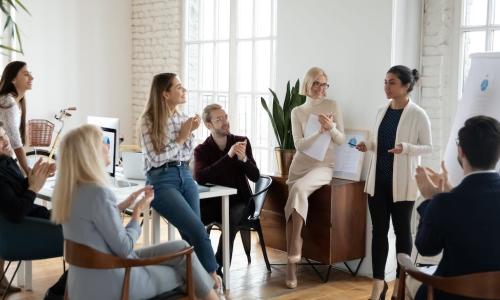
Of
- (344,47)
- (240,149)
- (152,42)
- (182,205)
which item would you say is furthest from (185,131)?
(152,42)

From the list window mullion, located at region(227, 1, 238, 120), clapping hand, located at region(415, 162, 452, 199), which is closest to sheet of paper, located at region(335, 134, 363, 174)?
window mullion, located at region(227, 1, 238, 120)

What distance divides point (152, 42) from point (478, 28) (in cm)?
422

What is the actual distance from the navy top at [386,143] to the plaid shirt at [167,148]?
4.23 feet

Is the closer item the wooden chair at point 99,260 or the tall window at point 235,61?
the wooden chair at point 99,260

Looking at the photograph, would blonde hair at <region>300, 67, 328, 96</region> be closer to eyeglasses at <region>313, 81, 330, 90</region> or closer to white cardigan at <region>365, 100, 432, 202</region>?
eyeglasses at <region>313, 81, 330, 90</region>

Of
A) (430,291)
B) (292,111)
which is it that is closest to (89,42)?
(292,111)

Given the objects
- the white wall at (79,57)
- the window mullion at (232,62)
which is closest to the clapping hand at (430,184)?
the window mullion at (232,62)

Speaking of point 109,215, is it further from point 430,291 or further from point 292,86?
point 292,86

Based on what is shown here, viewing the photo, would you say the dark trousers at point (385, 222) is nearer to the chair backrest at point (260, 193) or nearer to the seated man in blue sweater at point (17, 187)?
the chair backrest at point (260, 193)

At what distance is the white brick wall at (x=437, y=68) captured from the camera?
4812 millimetres

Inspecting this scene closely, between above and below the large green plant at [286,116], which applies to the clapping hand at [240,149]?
below

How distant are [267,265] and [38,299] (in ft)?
5.66

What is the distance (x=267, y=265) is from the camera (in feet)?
16.6

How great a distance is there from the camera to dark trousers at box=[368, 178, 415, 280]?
4.24 m
